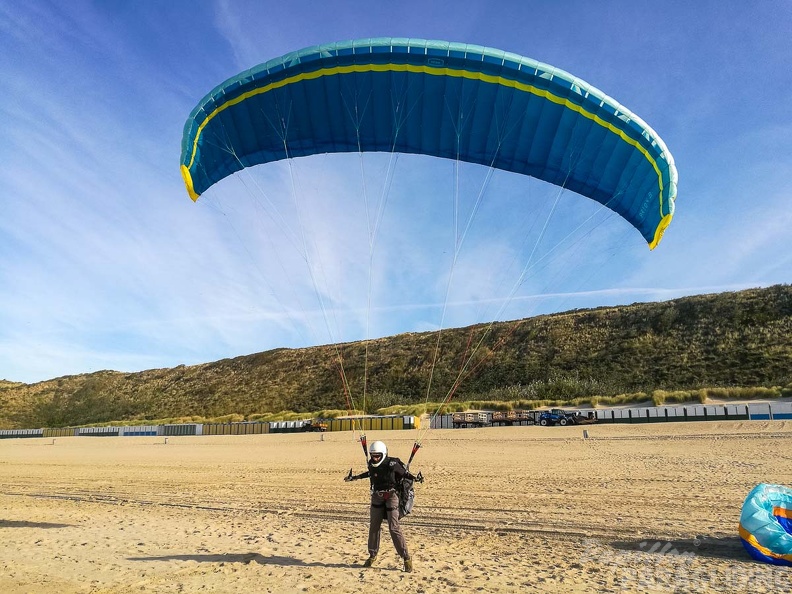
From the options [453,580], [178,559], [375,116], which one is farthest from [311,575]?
[375,116]

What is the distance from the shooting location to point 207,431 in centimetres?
4016

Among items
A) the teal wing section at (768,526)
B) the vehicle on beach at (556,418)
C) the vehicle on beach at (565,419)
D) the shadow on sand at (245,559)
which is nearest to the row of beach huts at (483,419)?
the vehicle on beach at (565,419)

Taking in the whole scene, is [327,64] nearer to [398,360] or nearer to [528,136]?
[528,136]

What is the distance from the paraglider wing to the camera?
Answer: 9.02m

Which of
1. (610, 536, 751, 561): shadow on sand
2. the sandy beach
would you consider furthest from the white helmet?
(610, 536, 751, 561): shadow on sand

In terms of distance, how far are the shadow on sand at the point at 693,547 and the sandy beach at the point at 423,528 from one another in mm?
22

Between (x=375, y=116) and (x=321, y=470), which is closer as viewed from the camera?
(x=375, y=116)

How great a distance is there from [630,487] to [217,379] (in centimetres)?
6386

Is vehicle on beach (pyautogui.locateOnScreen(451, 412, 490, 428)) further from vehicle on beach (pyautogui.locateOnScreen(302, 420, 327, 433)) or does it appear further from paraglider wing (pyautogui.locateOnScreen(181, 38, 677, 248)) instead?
paraglider wing (pyautogui.locateOnScreen(181, 38, 677, 248))

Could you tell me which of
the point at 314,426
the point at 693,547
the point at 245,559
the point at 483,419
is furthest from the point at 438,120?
the point at 314,426

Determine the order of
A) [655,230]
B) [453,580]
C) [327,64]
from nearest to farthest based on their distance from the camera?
[453,580] → [327,64] → [655,230]

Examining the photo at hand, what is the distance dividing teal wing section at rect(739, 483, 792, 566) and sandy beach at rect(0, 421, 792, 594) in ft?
0.53

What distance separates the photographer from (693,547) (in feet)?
19.7

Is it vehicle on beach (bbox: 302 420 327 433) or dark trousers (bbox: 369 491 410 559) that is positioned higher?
dark trousers (bbox: 369 491 410 559)
